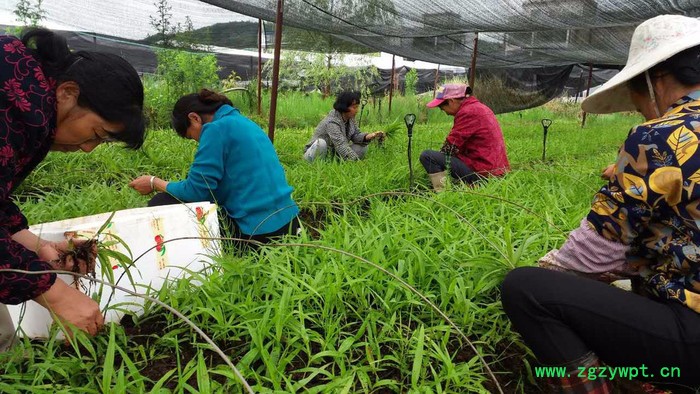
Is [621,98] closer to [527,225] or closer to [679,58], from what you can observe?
[679,58]

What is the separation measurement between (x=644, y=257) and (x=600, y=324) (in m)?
0.24

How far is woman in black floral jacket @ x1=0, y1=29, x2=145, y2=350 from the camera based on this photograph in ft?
3.10

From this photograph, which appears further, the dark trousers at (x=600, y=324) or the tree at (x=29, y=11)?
the tree at (x=29, y=11)

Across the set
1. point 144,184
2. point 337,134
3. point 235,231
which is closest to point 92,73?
point 144,184

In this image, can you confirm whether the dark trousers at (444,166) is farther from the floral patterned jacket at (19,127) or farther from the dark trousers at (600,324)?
the floral patterned jacket at (19,127)

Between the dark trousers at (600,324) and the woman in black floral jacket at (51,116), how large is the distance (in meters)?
1.13

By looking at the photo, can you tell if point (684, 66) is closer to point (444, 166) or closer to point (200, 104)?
point (200, 104)

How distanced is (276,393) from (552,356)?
0.72 metres

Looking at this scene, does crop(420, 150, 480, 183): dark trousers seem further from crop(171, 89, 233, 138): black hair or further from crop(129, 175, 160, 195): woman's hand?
crop(129, 175, 160, 195): woman's hand

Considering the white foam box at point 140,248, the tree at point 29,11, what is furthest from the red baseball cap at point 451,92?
the tree at point 29,11

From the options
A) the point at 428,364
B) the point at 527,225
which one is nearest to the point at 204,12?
the point at 527,225

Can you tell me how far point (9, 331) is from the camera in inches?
51.4

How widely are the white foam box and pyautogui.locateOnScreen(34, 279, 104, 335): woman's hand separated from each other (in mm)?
117

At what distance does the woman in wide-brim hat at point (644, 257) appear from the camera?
38.7 inches
